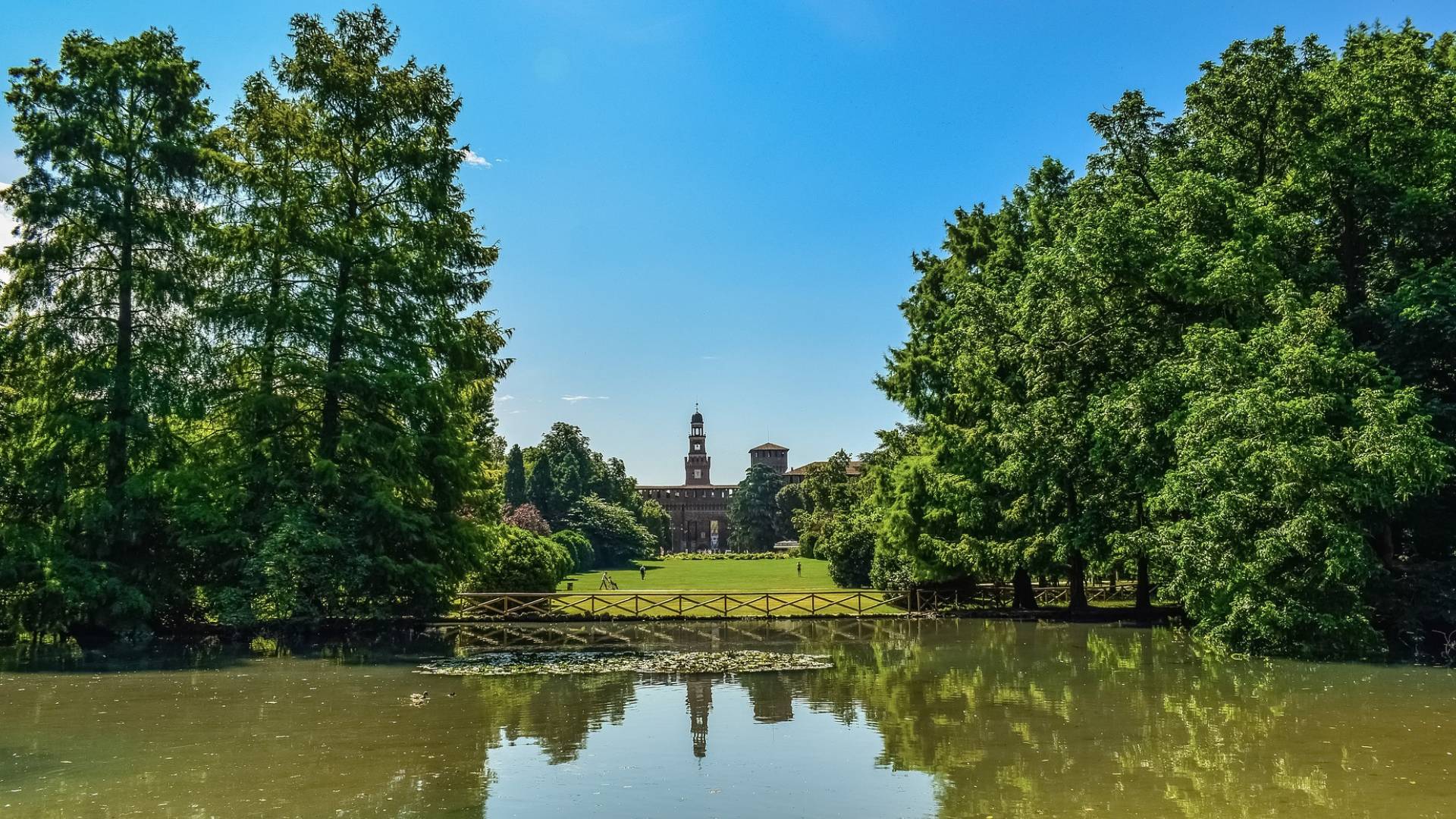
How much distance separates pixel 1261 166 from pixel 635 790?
21.6 meters

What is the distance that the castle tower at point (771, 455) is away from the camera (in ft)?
492

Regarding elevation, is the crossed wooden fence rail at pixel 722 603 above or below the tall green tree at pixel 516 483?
below

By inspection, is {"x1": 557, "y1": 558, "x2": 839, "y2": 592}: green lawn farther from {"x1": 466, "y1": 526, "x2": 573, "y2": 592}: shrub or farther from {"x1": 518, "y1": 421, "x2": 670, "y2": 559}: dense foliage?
{"x1": 466, "y1": 526, "x2": 573, "y2": 592}: shrub

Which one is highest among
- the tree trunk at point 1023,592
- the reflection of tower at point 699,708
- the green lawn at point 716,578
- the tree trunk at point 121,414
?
the tree trunk at point 121,414

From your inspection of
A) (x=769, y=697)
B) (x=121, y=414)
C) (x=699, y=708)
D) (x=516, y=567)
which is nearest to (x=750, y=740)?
(x=699, y=708)

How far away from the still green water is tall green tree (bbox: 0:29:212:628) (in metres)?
4.36

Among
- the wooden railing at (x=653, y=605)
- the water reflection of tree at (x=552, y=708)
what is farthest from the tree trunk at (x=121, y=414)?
the water reflection of tree at (x=552, y=708)

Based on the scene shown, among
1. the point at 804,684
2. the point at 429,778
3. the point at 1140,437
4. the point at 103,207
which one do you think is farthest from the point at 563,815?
the point at 103,207

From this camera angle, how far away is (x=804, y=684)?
1709 centimetres

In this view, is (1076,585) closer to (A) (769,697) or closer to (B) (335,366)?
(A) (769,697)

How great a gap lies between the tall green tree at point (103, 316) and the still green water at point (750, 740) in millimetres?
4359

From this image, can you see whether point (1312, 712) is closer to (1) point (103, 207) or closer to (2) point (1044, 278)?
(2) point (1044, 278)

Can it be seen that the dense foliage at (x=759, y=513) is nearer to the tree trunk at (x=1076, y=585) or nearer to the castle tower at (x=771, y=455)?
the castle tower at (x=771, y=455)

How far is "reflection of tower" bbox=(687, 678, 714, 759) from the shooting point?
12.3 meters
